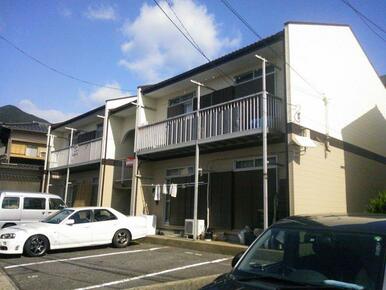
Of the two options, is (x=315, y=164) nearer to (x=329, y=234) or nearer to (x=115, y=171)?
(x=329, y=234)

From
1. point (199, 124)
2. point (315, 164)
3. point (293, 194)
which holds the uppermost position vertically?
point (199, 124)

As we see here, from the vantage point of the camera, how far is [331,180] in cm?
1393

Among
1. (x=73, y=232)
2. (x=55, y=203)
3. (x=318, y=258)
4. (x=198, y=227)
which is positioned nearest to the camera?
(x=318, y=258)

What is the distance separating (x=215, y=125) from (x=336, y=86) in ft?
15.9

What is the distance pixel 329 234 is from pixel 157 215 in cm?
1510

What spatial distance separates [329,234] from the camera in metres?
3.88

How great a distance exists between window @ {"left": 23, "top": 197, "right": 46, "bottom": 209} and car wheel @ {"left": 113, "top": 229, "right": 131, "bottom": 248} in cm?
427

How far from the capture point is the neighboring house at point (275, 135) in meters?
12.9

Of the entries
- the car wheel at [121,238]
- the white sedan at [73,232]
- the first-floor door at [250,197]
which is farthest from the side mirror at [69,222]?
the first-floor door at [250,197]

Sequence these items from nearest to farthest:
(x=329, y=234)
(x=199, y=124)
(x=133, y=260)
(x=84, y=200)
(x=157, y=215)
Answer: (x=329, y=234) → (x=133, y=260) → (x=199, y=124) → (x=157, y=215) → (x=84, y=200)

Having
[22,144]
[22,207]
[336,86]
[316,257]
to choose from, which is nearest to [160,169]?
[22,207]

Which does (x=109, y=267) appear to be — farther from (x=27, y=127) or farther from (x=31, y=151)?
(x=27, y=127)

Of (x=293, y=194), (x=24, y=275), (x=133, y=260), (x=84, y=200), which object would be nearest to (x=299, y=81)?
(x=293, y=194)

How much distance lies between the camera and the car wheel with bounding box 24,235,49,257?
458 inches
